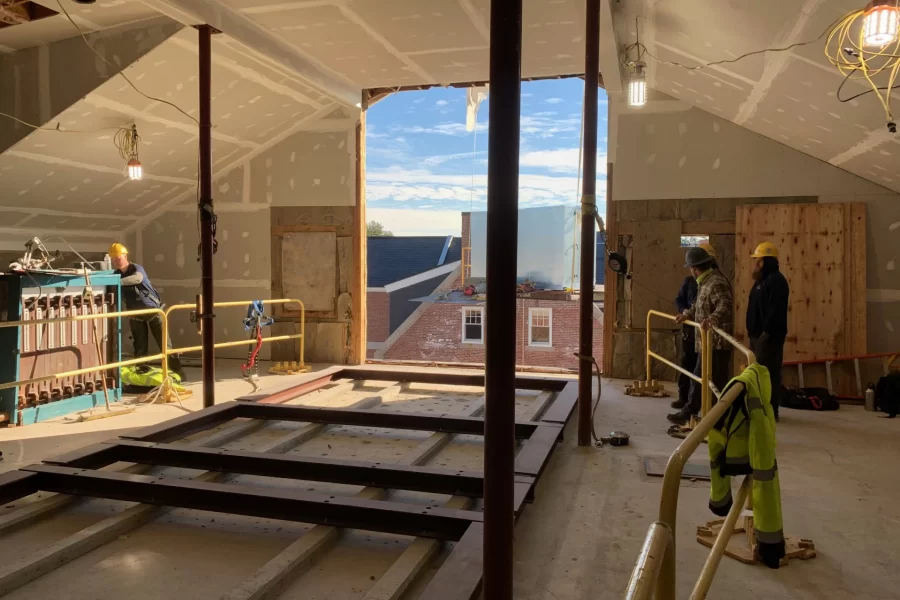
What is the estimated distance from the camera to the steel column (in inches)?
174

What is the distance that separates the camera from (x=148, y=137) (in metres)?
6.98

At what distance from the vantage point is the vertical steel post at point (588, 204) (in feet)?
14.5

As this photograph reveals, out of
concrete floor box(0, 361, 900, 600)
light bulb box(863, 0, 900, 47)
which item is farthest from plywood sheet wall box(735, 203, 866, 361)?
light bulb box(863, 0, 900, 47)

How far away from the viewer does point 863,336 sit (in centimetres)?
663

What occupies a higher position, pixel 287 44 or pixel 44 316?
pixel 287 44

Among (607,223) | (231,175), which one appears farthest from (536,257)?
(231,175)

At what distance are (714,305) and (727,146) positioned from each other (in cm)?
293

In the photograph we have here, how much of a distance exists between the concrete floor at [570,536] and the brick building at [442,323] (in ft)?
37.7

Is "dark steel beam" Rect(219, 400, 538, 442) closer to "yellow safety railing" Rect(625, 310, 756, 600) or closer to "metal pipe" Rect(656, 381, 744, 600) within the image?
"yellow safety railing" Rect(625, 310, 756, 600)

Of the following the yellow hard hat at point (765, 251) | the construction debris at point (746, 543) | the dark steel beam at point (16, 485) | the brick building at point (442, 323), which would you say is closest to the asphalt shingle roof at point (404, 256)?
the brick building at point (442, 323)

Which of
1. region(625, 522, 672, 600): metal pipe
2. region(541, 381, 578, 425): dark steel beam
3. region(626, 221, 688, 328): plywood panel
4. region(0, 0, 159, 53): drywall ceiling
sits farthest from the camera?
region(626, 221, 688, 328): plywood panel

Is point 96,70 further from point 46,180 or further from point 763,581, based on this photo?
point 763,581

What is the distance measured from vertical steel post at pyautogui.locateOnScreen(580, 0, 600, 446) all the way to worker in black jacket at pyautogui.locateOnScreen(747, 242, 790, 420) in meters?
1.61

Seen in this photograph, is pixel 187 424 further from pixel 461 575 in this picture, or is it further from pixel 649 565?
pixel 649 565
